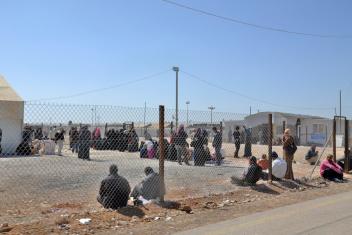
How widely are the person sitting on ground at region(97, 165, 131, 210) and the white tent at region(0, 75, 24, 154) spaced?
1798cm

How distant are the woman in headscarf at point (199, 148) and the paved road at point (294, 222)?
9.68 m

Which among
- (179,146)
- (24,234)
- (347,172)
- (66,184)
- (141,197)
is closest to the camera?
(24,234)

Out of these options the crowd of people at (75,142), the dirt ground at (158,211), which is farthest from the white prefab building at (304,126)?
the dirt ground at (158,211)

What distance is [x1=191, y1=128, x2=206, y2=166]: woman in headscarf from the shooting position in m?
20.1

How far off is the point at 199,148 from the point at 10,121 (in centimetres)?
1176

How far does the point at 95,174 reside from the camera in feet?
54.3

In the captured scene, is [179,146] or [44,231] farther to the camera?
[179,146]

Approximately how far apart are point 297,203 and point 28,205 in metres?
5.88

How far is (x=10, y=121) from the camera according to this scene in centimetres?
2666

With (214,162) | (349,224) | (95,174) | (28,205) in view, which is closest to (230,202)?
(349,224)

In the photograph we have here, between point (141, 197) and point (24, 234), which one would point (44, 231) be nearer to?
point (24, 234)

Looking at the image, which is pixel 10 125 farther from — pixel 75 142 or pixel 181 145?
pixel 181 145

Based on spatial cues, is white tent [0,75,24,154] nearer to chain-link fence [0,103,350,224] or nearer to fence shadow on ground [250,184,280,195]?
chain-link fence [0,103,350,224]

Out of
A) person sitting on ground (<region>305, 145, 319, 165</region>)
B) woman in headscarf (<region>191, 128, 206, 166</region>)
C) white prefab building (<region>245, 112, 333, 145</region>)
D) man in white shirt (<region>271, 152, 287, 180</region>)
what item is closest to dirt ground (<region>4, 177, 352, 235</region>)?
man in white shirt (<region>271, 152, 287, 180</region>)
